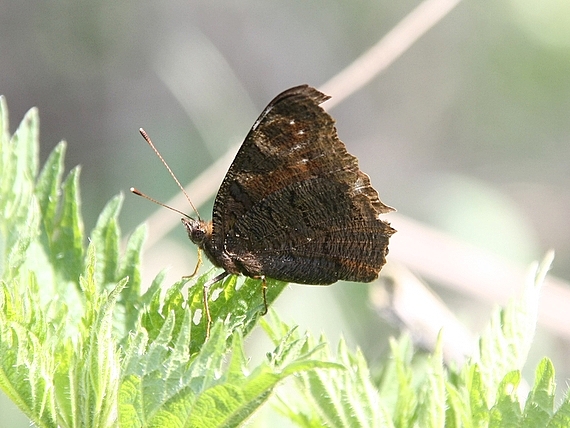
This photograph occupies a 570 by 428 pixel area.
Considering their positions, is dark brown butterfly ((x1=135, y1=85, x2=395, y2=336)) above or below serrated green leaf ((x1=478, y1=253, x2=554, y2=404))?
above

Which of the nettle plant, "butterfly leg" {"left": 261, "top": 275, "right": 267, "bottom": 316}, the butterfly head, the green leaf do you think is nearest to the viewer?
the nettle plant

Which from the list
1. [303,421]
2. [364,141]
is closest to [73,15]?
[364,141]

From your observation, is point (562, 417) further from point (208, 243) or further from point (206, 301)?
point (208, 243)

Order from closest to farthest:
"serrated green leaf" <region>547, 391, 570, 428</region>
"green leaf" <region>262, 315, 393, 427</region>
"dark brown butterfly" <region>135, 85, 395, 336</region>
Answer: "serrated green leaf" <region>547, 391, 570, 428</region>
"green leaf" <region>262, 315, 393, 427</region>
"dark brown butterfly" <region>135, 85, 395, 336</region>

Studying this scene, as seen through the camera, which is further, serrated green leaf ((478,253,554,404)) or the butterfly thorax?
the butterfly thorax

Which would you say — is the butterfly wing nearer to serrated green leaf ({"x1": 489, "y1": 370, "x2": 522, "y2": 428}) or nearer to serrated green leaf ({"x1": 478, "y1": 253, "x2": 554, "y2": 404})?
serrated green leaf ({"x1": 478, "y1": 253, "x2": 554, "y2": 404})

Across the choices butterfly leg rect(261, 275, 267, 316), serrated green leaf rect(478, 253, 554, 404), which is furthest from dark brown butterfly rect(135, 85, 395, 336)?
serrated green leaf rect(478, 253, 554, 404)

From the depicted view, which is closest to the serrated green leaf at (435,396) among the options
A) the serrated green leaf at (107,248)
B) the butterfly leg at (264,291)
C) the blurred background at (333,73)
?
the butterfly leg at (264,291)

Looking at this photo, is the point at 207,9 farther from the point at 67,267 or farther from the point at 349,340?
the point at 67,267

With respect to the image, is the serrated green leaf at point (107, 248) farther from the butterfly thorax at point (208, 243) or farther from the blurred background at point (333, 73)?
the blurred background at point (333, 73)
